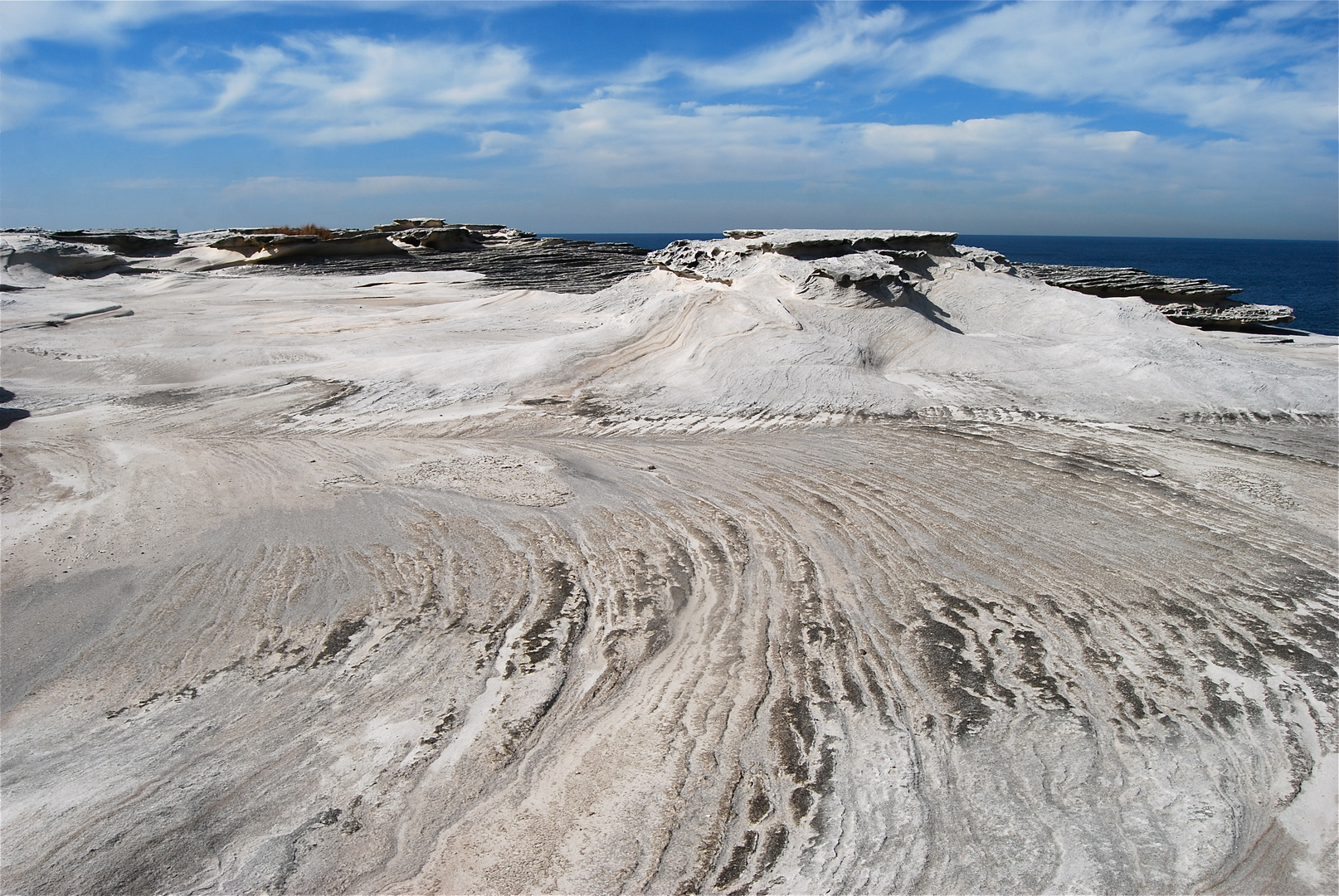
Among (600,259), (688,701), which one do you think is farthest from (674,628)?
(600,259)

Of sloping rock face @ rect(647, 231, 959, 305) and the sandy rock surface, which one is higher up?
sloping rock face @ rect(647, 231, 959, 305)

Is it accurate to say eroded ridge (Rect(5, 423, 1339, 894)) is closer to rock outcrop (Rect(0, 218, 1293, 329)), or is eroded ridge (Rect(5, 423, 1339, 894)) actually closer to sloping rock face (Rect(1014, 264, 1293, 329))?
rock outcrop (Rect(0, 218, 1293, 329))

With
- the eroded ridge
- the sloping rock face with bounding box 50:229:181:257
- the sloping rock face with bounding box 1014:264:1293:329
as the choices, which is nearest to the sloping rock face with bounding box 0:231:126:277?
the sloping rock face with bounding box 50:229:181:257

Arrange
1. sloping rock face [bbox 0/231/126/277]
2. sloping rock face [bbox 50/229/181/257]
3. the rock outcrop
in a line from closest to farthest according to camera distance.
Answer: the rock outcrop
sloping rock face [bbox 0/231/126/277]
sloping rock face [bbox 50/229/181/257]

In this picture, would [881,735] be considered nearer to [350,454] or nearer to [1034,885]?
[1034,885]

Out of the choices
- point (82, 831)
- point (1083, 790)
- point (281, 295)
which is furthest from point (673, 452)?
point (281, 295)
